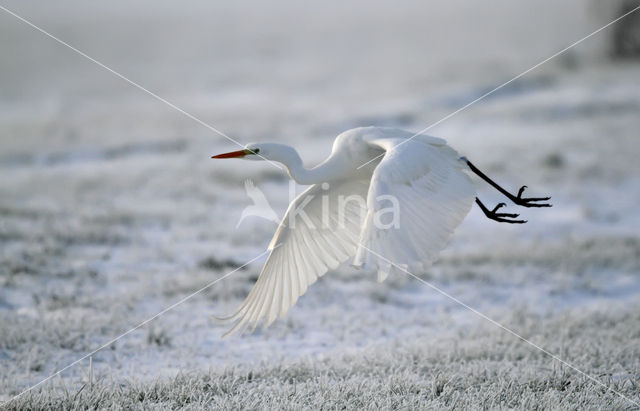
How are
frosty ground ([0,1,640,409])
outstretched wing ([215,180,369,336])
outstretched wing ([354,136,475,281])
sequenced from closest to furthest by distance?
outstretched wing ([354,136,475,281])
frosty ground ([0,1,640,409])
outstretched wing ([215,180,369,336])

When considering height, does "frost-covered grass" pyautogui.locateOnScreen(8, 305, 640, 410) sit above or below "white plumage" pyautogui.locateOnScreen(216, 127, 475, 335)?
below

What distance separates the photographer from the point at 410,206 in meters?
4.12

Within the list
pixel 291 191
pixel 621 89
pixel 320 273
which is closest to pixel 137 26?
pixel 621 89

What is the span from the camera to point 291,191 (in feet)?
40.4

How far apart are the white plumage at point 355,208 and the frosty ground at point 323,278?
0.63m

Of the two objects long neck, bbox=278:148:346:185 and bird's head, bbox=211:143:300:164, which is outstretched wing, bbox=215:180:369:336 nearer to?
long neck, bbox=278:148:346:185

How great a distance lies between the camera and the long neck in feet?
16.4

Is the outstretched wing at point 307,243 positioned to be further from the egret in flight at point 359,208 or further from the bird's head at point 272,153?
the bird's head at point 272,153

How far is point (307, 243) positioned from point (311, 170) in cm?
59

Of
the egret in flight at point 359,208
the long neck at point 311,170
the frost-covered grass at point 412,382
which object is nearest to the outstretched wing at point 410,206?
the egret in flight at point 359,208

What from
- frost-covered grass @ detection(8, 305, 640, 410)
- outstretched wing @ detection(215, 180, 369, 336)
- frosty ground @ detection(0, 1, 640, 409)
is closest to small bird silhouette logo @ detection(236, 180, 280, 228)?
frosty ground @ detection(0, 1, 640, 409)

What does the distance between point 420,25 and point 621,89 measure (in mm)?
34907

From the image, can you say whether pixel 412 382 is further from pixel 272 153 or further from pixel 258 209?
pixel 258 209

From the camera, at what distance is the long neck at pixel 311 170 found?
4996mm
